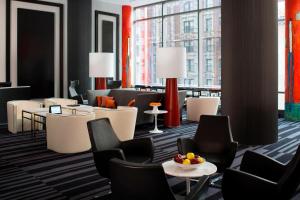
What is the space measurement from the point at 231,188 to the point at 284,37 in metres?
8.08

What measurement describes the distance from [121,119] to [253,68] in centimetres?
269

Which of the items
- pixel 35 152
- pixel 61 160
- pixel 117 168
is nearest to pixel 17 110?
pixel 35 152

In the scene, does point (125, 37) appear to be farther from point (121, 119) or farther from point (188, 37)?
point (121, 119)

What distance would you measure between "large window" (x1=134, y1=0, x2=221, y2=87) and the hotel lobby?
0.04m

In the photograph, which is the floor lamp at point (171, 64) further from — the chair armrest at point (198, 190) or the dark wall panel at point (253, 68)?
the chair armrest at point (198, 190)

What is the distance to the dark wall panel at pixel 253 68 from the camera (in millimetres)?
6402

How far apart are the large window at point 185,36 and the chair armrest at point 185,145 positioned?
7419 mm

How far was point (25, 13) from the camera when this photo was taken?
10.7m

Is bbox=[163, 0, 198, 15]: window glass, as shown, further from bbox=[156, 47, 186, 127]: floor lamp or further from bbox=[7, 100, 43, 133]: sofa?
bbox=[7, 100, 43, 133]: sofa

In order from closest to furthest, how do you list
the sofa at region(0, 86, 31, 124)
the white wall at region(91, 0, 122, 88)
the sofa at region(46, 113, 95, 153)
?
the sofa at region(46, 113, 95, 153) < the sofa at region(0, 86, 31, 124) < the white wall at region(91, 0, 122, 88)

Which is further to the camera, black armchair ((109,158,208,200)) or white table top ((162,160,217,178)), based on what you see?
white table top ((162,160,217,178))

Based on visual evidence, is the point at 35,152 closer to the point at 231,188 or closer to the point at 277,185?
the point at 231,188

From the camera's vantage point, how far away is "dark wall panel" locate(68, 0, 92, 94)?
38.5 ft

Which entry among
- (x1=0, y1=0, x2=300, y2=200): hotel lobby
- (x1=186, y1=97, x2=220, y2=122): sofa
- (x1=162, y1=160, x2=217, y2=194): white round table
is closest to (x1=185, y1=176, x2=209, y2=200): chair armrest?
(x1=0, y1=0, x2=300, y2=200): hotel lobby
